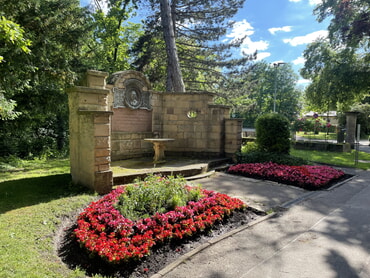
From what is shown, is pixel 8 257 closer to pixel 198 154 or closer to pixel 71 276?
pixel 71 276

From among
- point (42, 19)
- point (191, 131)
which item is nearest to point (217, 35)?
point (191, 131)

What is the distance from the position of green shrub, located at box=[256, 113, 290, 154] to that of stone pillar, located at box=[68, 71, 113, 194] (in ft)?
20.9

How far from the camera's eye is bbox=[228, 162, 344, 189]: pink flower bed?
6650mm

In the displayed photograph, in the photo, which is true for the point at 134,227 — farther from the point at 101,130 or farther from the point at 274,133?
the point at 274,133

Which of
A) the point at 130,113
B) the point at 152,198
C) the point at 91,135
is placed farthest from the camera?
the point at 130,113

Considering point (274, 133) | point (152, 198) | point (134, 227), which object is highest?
point (274, 133)

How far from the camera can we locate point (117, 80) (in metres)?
8.07

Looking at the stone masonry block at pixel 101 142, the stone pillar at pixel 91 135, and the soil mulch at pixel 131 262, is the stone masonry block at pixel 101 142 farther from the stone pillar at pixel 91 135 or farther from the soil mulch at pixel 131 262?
the soil mulch at pixel 131 262

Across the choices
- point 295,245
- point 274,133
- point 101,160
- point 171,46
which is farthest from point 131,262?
point 171,46

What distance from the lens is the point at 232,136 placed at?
30.8ft

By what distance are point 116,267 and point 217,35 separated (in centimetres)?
1634

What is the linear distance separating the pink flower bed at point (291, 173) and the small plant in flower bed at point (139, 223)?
2976 mm

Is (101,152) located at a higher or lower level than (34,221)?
higher

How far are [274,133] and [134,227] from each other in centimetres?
739
